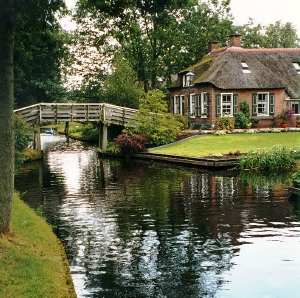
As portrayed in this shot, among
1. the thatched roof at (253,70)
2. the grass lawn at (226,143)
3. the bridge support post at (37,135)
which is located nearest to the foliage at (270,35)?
the thatched roof at (253,70)

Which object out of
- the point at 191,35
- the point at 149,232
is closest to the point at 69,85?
Result: the point at 191,35

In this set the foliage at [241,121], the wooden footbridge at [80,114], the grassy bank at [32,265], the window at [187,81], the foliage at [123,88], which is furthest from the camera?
the foliage at [123,88]

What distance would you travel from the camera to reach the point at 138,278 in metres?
9.16

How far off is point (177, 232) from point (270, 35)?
61.6 metres

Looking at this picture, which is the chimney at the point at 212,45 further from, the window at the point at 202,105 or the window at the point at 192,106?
the window at the point at 202,105

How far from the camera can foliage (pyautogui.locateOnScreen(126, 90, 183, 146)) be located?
115 ft

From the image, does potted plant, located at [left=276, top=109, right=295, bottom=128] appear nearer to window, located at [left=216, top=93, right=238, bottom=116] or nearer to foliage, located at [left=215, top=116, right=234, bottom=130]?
window, located at [left=216, top=93, right=238, bottom=116]

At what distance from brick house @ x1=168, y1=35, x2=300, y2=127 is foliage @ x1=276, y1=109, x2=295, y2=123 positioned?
1.15 feet

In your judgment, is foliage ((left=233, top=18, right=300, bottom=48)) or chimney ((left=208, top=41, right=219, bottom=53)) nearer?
chimney ((left=208, top=41, right=219, bottom=53))

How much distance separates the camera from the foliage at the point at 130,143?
33469mm

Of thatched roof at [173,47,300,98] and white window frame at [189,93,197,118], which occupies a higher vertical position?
thatched roof at [173,47,300,98]

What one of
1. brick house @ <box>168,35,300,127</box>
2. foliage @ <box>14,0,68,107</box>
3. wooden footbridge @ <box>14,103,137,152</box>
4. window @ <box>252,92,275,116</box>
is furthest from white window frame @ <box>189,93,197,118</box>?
foliage @ <box>14,0,68,107</box>

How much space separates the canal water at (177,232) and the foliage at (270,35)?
41.8 metres

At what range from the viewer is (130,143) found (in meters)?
33.4
